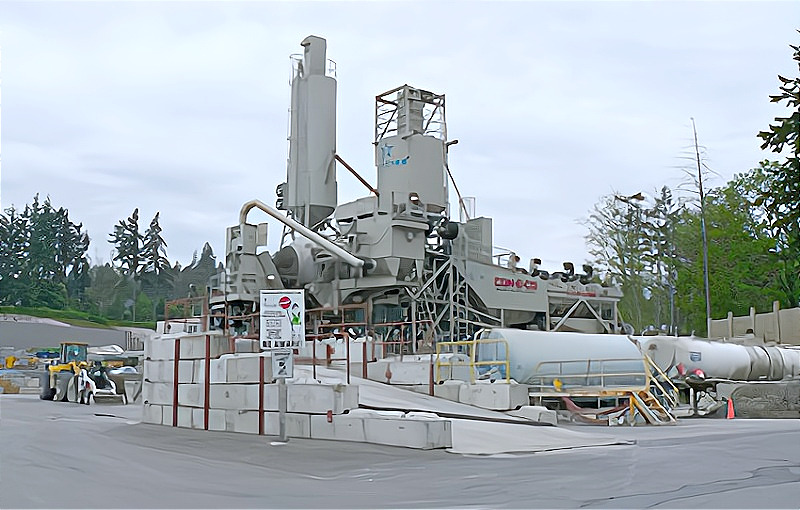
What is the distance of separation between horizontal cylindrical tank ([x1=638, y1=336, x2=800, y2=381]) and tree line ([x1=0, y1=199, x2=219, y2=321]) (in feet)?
203

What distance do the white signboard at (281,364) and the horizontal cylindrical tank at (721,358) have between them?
1427cm

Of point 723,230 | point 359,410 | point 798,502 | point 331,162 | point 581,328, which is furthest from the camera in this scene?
point 723,230

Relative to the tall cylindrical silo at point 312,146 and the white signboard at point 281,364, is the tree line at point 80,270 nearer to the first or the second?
the tall cylindrical silo at point 312,146

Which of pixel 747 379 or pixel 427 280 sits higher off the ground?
pixel 427 280

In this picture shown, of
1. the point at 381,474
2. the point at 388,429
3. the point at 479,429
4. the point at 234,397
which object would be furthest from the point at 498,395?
the point at 381,474

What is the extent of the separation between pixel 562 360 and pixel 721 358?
25.1ft

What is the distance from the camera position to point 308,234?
2998 centimetres

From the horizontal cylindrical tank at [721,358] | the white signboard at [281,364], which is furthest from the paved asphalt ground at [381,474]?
the horizontal cylindrical tank at [721,358]

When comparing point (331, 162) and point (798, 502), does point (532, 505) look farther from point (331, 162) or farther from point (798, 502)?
point (331, 162)

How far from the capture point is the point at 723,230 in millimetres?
55406

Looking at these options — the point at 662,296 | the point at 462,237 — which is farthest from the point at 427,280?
the point at 662,296

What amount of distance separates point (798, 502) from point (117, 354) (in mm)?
40989

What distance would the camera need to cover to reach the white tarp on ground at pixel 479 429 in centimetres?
1389

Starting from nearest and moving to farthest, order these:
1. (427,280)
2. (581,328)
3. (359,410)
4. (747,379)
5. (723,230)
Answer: (359,410) → (747,379) → (427,280) → (581,328) → (723,230)
